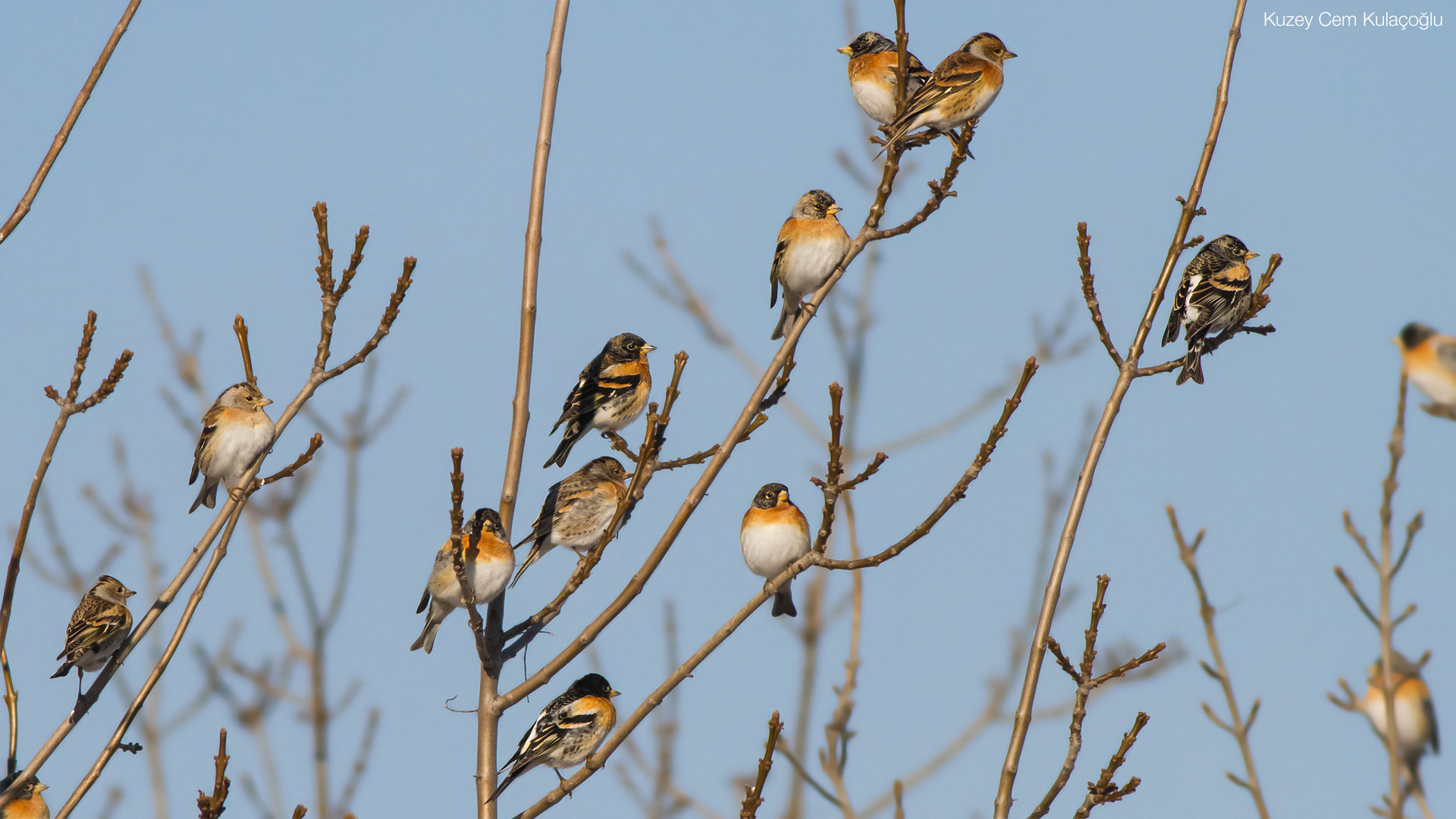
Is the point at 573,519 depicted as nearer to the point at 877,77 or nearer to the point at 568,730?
the point at 568,730

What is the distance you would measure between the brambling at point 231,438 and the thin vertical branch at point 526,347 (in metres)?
3.42

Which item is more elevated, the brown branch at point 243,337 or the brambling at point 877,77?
the brambling at point 877,77

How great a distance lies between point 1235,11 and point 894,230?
1.83m

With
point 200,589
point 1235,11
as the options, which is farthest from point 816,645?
point 1235,11

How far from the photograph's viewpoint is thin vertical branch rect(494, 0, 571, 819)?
5.84 m

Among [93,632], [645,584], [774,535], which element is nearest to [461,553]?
[645,584]

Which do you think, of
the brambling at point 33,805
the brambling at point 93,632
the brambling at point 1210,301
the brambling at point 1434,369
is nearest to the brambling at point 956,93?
the brambling at point 1210,301

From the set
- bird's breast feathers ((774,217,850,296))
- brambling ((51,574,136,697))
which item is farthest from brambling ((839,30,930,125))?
brambling ((51,574,136,697))

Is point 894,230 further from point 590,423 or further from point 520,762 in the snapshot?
point 520,762

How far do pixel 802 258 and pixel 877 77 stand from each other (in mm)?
1370

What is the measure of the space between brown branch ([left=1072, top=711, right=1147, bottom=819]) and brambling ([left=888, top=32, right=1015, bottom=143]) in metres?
3.66

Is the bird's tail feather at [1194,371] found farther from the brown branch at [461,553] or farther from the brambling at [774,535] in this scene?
the brown branch at [461,553]

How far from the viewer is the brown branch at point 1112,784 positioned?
16.6 feet

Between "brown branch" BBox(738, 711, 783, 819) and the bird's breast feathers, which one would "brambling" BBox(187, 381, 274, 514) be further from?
"brown branch" BBox(738, 711, 783, 819)
